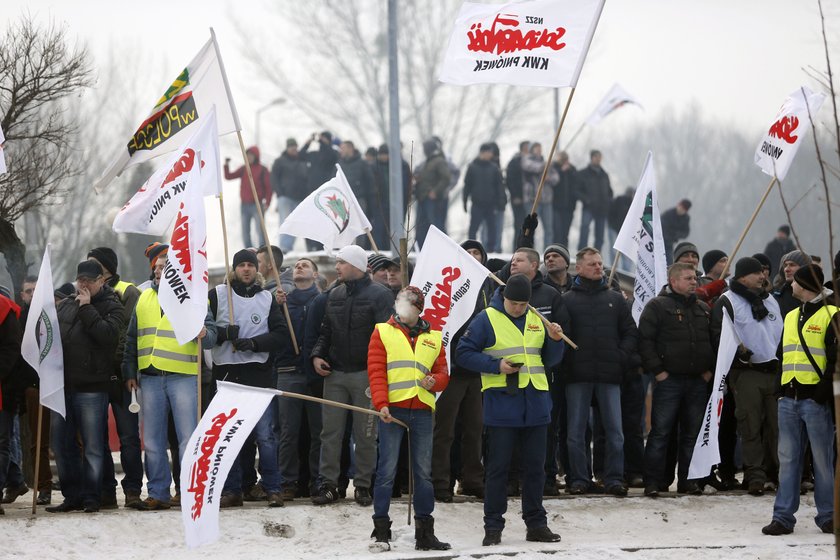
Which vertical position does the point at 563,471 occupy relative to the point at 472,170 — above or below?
below

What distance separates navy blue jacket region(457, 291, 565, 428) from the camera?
37.4ft

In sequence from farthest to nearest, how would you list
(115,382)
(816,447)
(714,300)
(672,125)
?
(672,125) < (714,300) < (115,382) < (816,447)

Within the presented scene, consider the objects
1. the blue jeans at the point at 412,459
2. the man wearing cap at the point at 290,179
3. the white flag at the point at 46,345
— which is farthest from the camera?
the man wearing cap at the point at 290,179

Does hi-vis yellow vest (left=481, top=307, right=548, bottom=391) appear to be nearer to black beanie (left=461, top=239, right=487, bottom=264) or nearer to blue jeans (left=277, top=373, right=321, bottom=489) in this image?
blue jeans (left=277, top=373, right=321, bottom=489)

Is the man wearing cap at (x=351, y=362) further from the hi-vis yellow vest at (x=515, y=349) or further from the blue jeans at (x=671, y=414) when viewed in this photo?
the blue jeans at (x=671, y=414)

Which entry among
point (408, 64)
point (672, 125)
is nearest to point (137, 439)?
point (408, 64)

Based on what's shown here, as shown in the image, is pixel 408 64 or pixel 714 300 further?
pixel 408 64

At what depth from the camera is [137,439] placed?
496 inches

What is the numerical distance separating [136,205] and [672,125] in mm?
73100

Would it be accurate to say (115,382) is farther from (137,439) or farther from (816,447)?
(816,447)

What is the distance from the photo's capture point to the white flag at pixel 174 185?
12617mm

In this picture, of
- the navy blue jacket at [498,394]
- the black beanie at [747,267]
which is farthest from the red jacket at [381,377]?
the black beanie at [747,267]

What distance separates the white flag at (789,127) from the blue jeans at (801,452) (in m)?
3.44

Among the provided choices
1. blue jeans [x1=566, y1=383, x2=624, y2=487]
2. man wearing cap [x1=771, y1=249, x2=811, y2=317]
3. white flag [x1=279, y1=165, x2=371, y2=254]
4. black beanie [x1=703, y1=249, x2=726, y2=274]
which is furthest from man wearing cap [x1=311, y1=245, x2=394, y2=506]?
black beanie [x1=703, y1=249, x2=726, y2=274]
